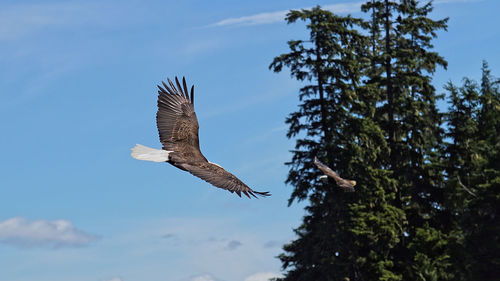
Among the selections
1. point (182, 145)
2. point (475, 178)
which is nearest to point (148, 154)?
point (182, 145)

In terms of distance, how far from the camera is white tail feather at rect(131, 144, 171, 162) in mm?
14648

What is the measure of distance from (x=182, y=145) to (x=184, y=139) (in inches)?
11.4

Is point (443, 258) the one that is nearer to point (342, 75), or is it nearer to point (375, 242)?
point (375, 242)

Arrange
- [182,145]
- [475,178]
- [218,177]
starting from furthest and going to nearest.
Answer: [475,178], [182,145], [218,177]

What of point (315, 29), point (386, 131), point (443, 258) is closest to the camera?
point (443, 258)

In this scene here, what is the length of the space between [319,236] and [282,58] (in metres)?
7.40

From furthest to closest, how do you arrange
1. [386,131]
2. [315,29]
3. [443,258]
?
[386,131] < [315,29] < [443,258]

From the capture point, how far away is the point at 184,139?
1622 cm

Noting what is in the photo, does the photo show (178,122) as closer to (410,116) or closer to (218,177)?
(218,177)

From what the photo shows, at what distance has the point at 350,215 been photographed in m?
31.8

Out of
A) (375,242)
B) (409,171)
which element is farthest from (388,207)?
(409,171)

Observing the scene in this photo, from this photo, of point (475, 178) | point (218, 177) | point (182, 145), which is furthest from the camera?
point (475, 178)

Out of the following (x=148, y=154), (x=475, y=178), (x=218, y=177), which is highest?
(x=475, y=178)

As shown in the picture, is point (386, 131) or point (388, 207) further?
point (386, 131)
